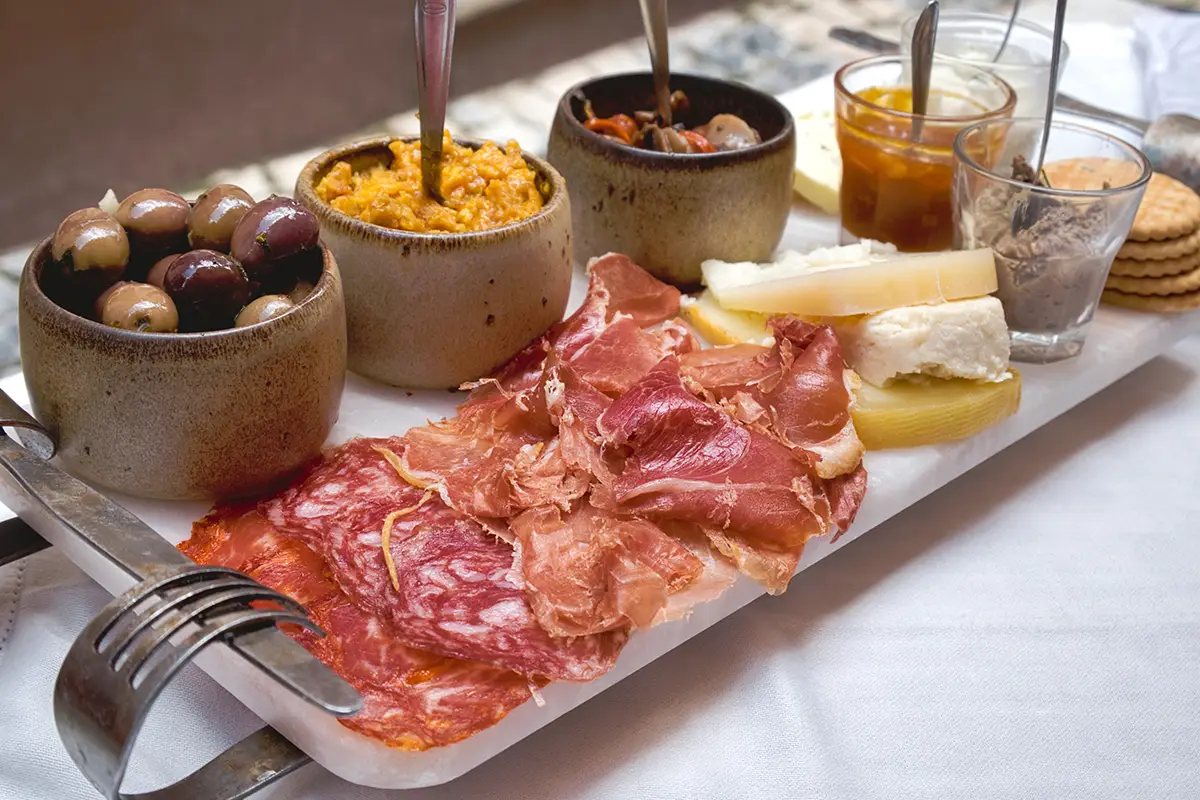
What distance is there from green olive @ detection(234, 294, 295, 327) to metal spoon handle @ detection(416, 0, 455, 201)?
12.4 inches

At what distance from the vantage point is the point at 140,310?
41.4 inches

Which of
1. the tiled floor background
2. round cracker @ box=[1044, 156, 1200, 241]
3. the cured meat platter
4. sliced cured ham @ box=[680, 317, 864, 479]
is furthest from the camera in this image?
the tiled floor background

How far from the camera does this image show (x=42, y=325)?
107 centimetres

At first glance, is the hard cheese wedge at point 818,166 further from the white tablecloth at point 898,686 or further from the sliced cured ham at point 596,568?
the sliced cured ham at point 596,568

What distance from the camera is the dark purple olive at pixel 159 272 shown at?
111cm

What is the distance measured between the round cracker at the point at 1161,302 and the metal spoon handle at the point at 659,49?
0.69 m

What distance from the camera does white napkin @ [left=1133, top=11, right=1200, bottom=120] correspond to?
7.50 ft

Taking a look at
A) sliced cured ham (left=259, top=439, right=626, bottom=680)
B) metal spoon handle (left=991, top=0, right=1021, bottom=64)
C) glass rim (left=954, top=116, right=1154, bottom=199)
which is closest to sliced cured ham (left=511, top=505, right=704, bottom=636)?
sliced cured ham (left=259, top=439, right=626, bottom=680)

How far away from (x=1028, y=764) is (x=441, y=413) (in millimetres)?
730

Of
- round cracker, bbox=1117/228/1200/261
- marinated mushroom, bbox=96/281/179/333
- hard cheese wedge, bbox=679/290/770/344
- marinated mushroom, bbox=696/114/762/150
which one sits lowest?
hard cheese wedge, bbox=679/290/770/344

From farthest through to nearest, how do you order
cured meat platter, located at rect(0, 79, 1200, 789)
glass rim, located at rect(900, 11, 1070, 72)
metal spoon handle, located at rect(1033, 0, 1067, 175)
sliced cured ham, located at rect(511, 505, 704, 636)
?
glass rim, located at rect(900, 11, 1070, 72)
metal spoon handle, located at rect(1033, 0, 1067, 175)
sliced cured ham, located at rect(511, 505, 704, 636)
cured meat platter, located at rect(0, 79, 1200, 789)

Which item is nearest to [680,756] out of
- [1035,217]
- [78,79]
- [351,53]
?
[1035,217]

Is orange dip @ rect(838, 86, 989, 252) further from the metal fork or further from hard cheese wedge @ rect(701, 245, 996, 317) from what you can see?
the metal fork

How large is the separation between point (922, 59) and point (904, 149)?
5.1 inches
